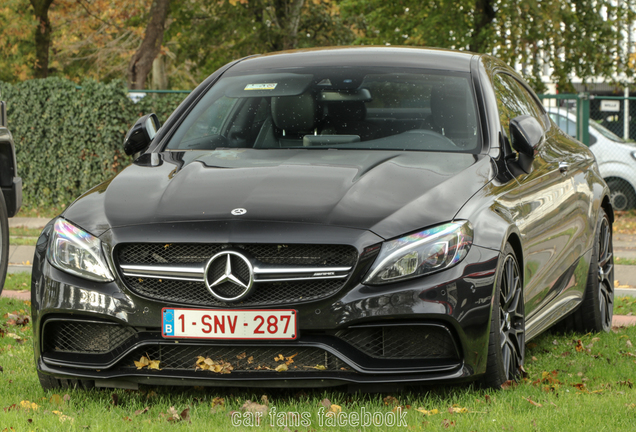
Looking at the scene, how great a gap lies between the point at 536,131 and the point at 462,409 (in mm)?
1587

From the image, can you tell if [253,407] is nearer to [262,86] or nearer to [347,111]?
[347,111]

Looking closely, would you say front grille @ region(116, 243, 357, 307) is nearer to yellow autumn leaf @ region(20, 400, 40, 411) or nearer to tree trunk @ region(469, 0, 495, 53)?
yellow autumn leaf @ region(20, 400, 40, 411)

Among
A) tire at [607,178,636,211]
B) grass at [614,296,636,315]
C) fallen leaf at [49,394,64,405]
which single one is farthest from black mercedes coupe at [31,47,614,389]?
tire at [607,178,636,211]

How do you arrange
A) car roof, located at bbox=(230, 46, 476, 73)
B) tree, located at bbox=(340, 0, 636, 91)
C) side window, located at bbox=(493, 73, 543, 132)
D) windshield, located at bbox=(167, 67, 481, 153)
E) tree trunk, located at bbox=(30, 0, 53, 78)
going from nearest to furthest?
windshield, located at bbox=(167, 67, 481, 153) → side window, located at bbox=(493, 73, 543, 132) → car roof, located at bbox=(230, 46, 476, 73) → tree, located at bbox=(340, 0, 636, 91) → tree trunk, located at bbox=(30, 0, 53, 78)

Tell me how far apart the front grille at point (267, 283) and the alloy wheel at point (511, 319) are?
2.73 feet

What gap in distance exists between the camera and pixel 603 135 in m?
15.9

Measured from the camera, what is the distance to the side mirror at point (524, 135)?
15.3ft

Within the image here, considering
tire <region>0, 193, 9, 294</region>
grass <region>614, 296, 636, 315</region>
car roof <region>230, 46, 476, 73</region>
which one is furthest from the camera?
grass <region>614, 296, 636, 315</region>

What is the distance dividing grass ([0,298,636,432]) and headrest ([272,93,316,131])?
153 centimetres

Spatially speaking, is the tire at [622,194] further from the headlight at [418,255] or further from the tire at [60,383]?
the tire at [60,383]

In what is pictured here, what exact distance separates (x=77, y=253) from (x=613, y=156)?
13.2 meters

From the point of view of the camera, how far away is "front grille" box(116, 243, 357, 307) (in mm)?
3746

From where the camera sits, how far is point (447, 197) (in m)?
4.01

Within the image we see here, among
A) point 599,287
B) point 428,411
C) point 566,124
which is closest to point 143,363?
point 428,411
